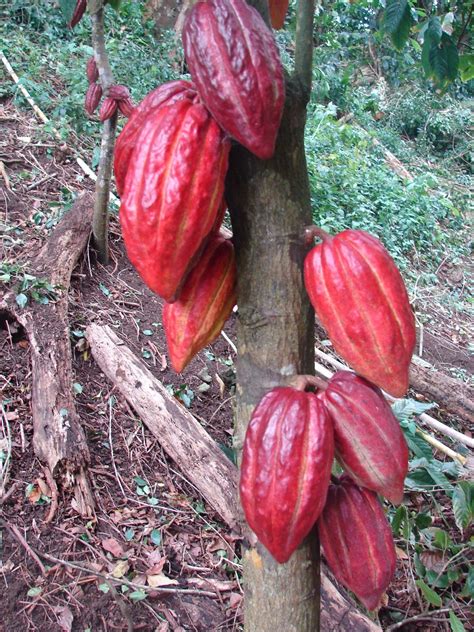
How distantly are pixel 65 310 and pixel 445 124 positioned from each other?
953 cm

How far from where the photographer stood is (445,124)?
10.3 meters

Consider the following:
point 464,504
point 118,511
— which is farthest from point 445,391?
point 118,511

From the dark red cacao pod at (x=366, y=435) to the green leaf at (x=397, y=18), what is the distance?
4.64 feet

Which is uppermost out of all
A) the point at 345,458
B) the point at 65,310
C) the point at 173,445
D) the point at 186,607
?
the point at 345,458

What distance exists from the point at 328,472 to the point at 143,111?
21.3 inches

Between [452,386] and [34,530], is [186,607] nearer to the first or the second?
[34,530]

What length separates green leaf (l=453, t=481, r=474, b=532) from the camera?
1.57m

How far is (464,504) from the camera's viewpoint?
158 centimetres

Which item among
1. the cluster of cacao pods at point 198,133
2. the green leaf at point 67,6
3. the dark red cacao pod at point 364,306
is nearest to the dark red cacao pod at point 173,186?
the cluster of cacao pods at point 198,133

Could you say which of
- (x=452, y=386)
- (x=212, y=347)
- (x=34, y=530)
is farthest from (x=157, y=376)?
(x=452, y=386)

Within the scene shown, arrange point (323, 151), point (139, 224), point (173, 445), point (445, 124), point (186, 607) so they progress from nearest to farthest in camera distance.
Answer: point (139, 224), point (186, 607), point (173, 445), point (323, 151), point (445, 124)

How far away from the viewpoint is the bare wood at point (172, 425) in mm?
1964

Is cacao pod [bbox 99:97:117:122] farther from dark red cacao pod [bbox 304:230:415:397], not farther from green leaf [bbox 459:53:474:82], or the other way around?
dark red cacao pod [bbox 304:230:415:397]

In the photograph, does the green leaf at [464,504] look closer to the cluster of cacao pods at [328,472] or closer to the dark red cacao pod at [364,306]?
the cluster of cacao pods at [328,472]
